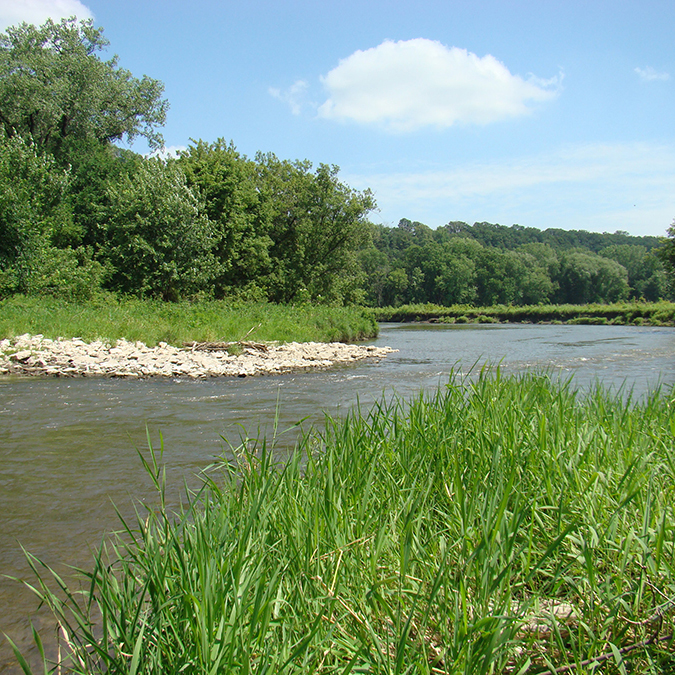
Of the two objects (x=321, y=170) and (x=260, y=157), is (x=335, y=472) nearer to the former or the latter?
(x=321, y=170)

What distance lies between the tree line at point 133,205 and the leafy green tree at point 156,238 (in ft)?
0.23

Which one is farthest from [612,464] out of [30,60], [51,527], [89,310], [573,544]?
[30,60]

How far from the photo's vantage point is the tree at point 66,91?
31.0 m

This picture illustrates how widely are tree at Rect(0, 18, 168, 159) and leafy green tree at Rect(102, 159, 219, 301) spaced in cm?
840

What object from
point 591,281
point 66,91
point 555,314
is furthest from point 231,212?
point 591,281

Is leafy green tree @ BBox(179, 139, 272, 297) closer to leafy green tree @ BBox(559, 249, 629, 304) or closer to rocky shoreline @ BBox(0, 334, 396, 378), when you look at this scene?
rocky shoreline @ BBox(0, 334, 396, 378)

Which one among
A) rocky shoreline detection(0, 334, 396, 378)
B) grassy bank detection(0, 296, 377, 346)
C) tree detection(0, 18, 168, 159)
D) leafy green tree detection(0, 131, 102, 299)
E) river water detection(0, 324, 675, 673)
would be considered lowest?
river water detection(0, 324, 675, 673)

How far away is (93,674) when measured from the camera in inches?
69.3

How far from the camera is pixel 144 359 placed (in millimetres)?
14320

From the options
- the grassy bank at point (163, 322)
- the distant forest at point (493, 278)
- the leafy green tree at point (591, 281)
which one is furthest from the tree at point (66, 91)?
the leafy green tree at point (591, 281)

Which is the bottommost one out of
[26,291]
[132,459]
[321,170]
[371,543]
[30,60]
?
[132,459]

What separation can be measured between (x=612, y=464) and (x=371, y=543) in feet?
5.63

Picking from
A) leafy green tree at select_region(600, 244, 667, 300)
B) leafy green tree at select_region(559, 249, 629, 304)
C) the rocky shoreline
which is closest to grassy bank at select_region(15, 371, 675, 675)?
the rocky shoreline

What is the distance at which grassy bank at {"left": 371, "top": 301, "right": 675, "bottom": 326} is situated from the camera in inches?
1919
